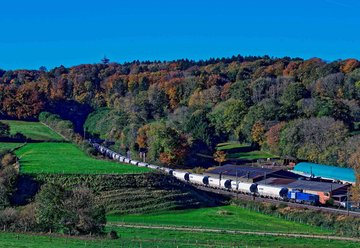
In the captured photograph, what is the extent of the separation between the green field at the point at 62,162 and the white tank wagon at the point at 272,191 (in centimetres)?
1480

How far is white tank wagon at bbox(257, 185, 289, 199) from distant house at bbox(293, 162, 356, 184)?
14592 millimetres

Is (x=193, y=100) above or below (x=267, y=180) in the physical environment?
above

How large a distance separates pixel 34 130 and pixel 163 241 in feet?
282

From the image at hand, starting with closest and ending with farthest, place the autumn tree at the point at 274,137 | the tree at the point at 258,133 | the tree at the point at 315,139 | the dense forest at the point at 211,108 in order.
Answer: the tree at the point at 315,139 → the dense forest at the point at 211,108 → the autumn tree at the point at 274,137 → the tree at the point at 258,133

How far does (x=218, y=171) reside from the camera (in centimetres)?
8625

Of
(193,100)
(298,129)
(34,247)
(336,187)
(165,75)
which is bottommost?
(34,247)

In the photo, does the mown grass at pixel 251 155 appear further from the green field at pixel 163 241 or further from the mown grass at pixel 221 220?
the green field at pixel 163 241

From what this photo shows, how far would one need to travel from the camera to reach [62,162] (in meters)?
→ 76.8

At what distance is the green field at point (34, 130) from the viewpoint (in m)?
114

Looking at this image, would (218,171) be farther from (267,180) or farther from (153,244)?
(153,244)

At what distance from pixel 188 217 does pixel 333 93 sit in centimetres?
8211

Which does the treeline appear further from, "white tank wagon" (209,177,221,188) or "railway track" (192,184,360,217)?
"railway track" (192,184,360,217)

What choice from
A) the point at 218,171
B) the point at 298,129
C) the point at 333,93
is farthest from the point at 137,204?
the point at 333,93

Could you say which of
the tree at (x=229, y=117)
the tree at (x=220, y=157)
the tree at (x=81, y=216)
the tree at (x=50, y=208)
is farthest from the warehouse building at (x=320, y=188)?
the tree at (x=229, y=117)
